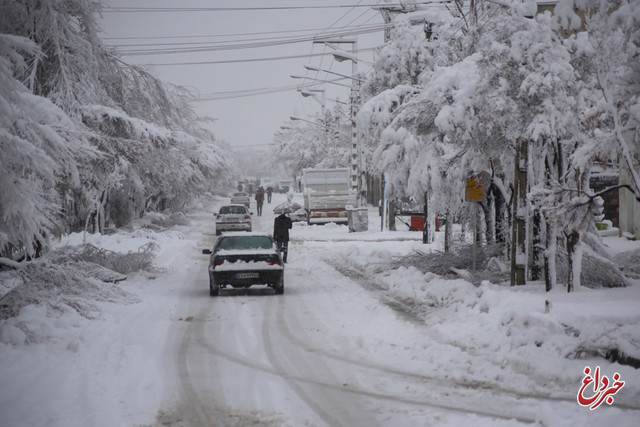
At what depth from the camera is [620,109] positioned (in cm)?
1155

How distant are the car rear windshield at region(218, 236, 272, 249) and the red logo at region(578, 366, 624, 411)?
10.9 m

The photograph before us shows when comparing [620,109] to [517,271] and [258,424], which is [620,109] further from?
[258,424]

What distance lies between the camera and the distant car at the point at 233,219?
1658 inches

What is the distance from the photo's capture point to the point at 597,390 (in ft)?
27.7

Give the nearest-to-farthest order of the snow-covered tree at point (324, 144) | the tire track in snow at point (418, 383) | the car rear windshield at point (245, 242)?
the tire track in snow at point (418, 383)
the car rear windshield at point (245, 242)
the snow-covered tree at point (324, 144)

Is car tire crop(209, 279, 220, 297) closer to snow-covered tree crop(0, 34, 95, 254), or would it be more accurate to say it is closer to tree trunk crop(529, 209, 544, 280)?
snow-covered tree crop(0, 34, 95, 254)

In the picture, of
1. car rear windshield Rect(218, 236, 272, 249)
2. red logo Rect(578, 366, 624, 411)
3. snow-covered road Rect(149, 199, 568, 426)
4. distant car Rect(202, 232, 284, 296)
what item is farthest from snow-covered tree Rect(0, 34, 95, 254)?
car rear windshield Rect(218, 236, 272, 249)

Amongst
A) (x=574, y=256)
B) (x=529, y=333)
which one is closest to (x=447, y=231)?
(x=574, y=256)

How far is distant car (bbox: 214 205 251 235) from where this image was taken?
4212cm

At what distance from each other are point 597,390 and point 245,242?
39.0ft

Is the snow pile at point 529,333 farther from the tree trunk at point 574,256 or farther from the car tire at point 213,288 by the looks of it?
the car tire at point 213,288

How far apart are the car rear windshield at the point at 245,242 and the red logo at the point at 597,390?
10.9m

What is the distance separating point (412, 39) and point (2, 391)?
2372cm

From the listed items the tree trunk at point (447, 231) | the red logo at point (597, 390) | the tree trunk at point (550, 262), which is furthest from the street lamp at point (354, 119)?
the red logo at point (597, 390)
